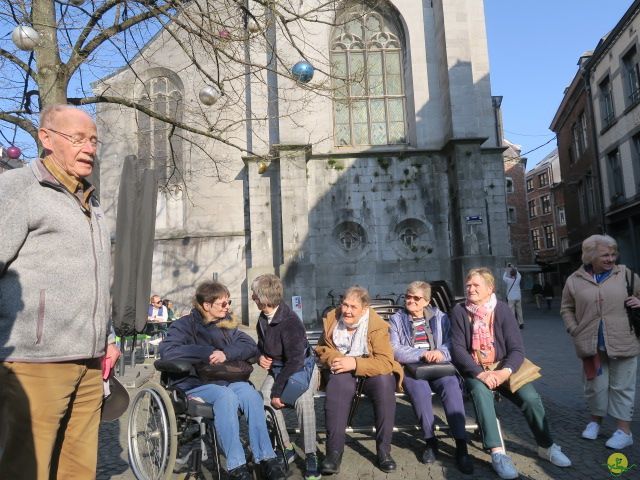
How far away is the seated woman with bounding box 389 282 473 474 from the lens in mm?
4207

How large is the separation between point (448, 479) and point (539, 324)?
13.0 meters

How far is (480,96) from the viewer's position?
1659cm

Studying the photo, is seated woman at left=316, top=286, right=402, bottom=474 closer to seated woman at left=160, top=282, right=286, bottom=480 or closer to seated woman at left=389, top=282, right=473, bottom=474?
seated woman at left=389, top=282, right=473, bottom=474

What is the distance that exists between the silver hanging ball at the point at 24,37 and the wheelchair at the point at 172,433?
4.39 metres

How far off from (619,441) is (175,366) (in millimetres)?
3588

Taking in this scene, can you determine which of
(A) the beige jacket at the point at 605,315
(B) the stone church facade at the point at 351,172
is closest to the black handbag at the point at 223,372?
(A) the beige jacket at the point at 605,315

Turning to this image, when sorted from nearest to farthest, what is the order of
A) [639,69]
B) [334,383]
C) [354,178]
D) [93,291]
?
[93,291], [334,383], [354,178], [639,69]

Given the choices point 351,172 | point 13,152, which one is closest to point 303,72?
point 13,152

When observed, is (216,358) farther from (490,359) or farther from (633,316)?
(633,316)

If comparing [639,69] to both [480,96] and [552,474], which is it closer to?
[480,96]

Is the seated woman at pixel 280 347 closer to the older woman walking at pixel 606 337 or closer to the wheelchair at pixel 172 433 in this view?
the wheelchair at pixel 172 433

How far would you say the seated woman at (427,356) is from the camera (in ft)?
13.8

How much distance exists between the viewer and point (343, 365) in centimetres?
430

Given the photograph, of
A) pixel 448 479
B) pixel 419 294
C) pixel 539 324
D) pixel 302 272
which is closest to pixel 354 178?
pixel 302 272
